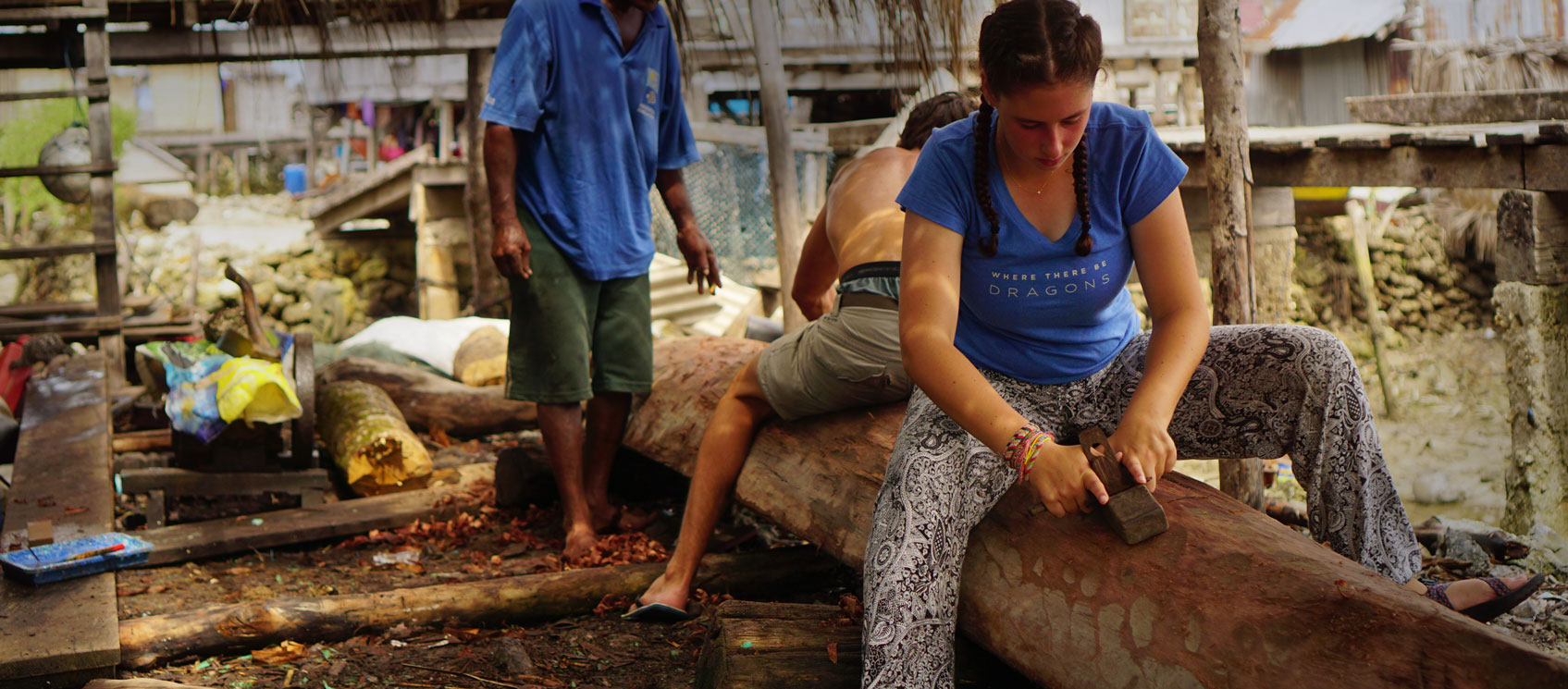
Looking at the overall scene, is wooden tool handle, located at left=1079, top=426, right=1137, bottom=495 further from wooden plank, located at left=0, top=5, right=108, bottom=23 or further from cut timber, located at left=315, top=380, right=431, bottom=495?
wooden plank, located at left=0, top=5, right=108, bottom=23

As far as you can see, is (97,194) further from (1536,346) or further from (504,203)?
(1536,346)

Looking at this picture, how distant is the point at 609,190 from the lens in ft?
13.7

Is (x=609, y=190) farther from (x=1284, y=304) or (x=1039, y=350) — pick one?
(x=1284, y=304)

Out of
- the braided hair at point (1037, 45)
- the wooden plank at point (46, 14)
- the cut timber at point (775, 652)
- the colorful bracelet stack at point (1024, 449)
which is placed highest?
the wooden plank at point (46, 14)

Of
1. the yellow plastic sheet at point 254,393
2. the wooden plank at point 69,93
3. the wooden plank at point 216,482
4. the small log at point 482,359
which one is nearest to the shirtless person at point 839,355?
the yellow plastic sheet at point 254,393

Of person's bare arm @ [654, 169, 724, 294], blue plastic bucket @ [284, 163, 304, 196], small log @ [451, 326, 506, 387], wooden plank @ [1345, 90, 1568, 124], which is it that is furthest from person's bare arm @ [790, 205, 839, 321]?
blue plastic bucket @ [284, 163, 304, 196]

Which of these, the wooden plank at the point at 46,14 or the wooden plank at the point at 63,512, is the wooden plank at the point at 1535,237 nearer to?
the wooden plank at the point at 63,512

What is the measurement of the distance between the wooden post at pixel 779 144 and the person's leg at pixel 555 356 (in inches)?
63.8

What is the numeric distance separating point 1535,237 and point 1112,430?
4.60 meters

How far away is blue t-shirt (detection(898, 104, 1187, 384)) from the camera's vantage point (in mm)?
2424

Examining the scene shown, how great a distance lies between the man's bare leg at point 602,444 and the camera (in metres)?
4.37

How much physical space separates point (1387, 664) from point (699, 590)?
2316mm

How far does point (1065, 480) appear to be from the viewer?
7.03 ft

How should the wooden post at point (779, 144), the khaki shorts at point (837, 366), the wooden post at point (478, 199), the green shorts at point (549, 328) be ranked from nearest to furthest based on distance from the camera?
the khaki shorts at point (837, 366) → the green shorts at point (549, 328) → the wooden post at point (779, 144) → the wooden post at point (478, 199)
